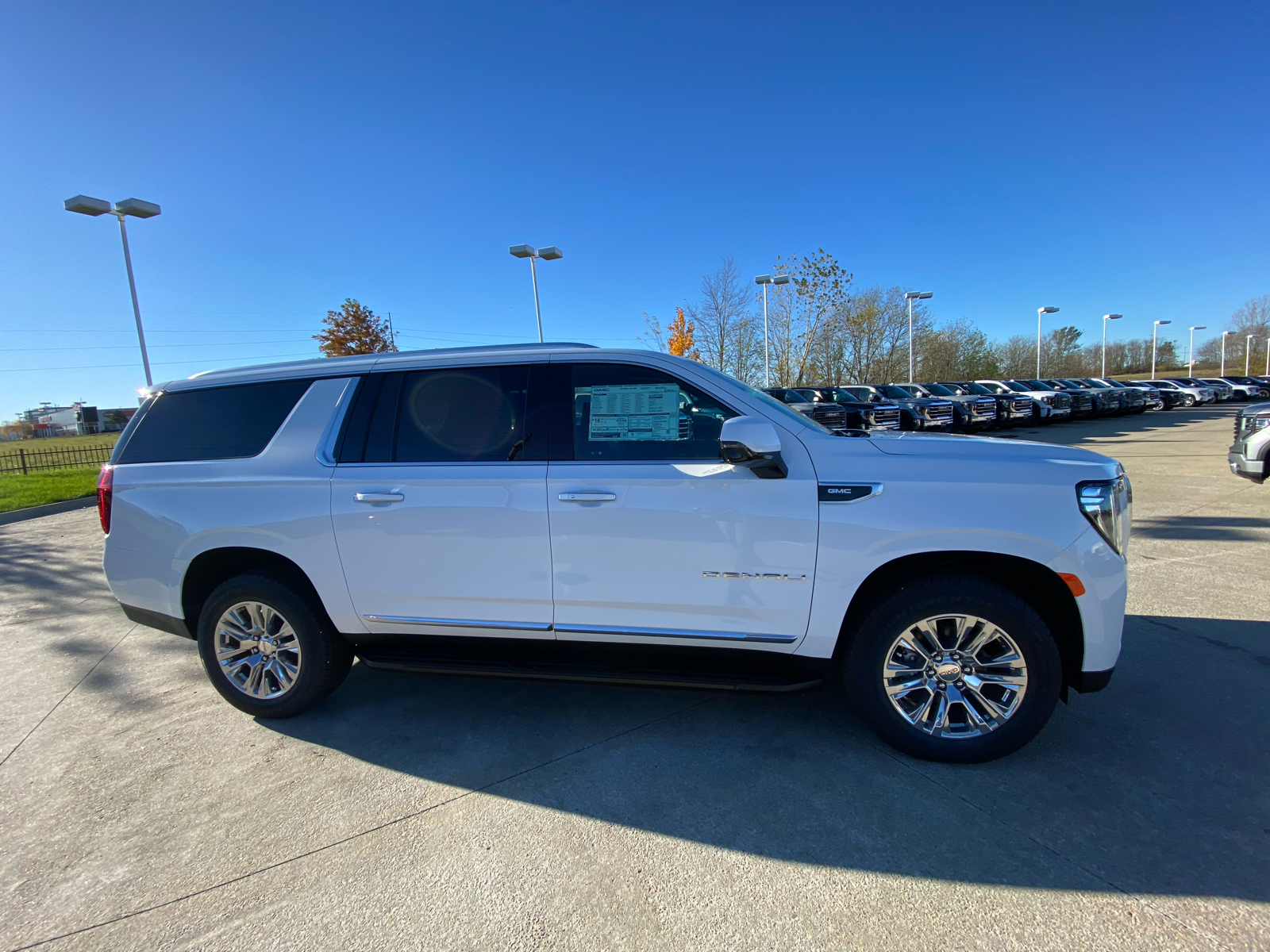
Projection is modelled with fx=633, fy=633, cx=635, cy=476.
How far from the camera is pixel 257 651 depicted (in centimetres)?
336

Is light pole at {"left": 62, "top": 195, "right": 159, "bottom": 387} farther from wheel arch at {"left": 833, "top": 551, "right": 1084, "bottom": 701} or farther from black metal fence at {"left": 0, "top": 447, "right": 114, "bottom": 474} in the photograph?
wheel arch at {"left": 833, "top": 551, "right": 1084, "bottom": 701}

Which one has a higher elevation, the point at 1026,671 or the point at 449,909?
the point at 1026,671

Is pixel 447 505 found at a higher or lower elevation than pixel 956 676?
higher

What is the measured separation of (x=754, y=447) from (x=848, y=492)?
493 millimetres

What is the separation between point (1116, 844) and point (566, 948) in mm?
1963

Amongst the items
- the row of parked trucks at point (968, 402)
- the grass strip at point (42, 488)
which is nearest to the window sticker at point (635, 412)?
the row of parked trucks at point (968, 402)

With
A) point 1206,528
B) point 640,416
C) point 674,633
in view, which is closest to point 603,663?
point 674,633

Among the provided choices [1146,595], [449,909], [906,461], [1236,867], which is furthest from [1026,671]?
[1146,595]

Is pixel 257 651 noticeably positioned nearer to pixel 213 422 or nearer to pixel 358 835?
pixel 213 422

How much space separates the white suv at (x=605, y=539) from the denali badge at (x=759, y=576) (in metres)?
0.01

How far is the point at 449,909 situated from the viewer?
6.89 feet

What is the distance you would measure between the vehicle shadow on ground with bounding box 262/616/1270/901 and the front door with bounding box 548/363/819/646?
1.88 feet

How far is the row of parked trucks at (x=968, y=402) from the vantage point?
61.6 ft

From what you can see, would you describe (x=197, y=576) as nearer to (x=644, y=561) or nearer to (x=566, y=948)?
(x=644, y=561)
